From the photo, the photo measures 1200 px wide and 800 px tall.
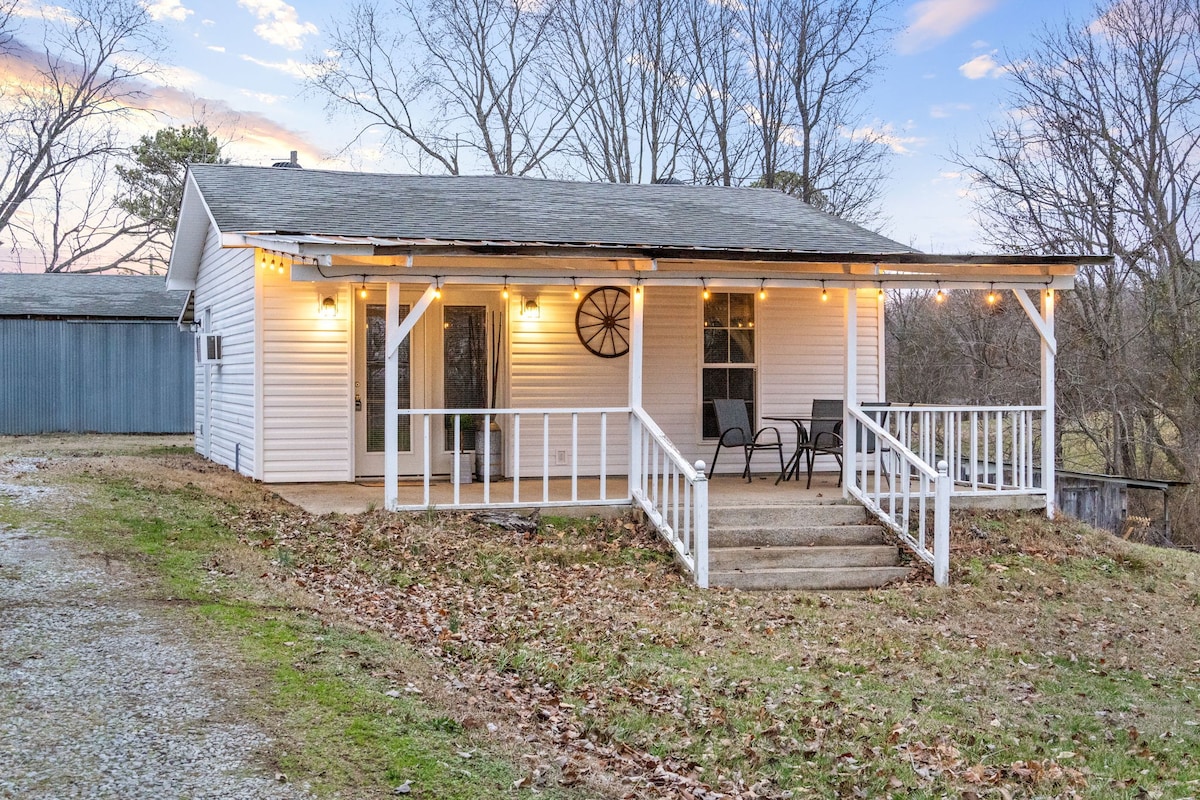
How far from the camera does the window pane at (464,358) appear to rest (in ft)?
35.1

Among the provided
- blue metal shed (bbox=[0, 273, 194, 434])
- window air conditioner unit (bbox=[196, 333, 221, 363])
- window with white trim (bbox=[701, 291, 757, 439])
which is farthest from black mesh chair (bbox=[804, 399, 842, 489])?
blue metal shed (bbox=[0, 273, 194, 434])

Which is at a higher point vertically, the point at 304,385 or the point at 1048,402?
the point at 304,385

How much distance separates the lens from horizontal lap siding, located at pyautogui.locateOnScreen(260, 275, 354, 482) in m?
10.2

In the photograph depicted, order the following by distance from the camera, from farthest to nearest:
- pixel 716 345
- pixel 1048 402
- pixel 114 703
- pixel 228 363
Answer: pixel 228 363
pixel 716 345
pixel 1048 402
pixel 114 703

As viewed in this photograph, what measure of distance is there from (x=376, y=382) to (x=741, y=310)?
14.0 ft

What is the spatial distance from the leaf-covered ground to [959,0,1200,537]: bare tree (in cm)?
779

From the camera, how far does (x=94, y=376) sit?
63.4 feet

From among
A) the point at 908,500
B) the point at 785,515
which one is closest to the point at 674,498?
the point at 785,515

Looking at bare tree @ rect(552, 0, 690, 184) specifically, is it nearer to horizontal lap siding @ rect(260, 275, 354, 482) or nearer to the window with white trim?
the window with white trim

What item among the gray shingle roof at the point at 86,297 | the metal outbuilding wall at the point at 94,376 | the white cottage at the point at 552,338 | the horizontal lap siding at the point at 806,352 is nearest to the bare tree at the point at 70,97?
the gray shingle roof at the point at 86,297

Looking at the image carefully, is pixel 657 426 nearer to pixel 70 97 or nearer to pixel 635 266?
pixel 635 266

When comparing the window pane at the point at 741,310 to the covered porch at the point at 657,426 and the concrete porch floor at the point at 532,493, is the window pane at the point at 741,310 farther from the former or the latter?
the concrete porch floor at the point at 532,493

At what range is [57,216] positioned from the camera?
26.7 m

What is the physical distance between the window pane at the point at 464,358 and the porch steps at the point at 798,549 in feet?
11.1
